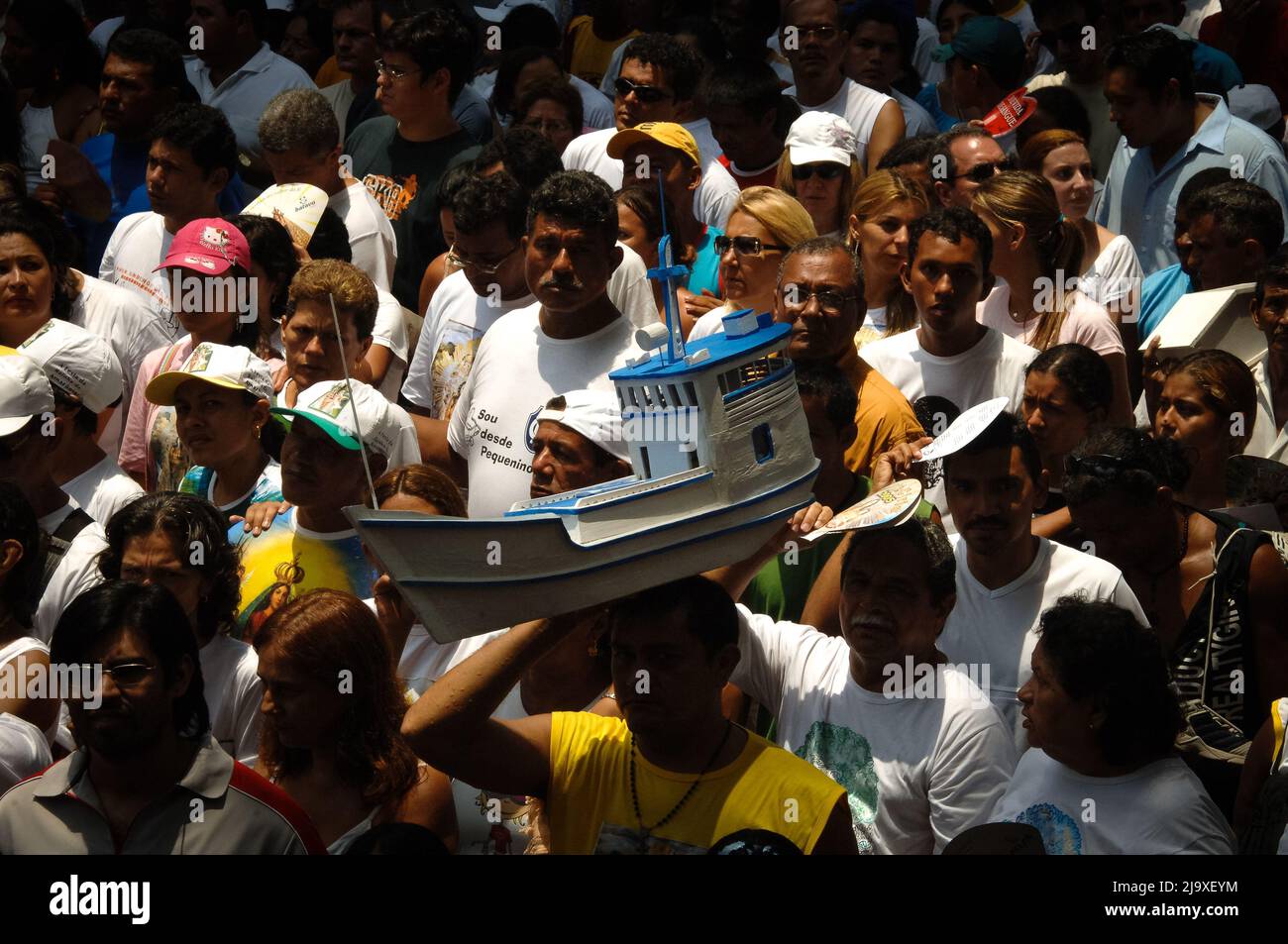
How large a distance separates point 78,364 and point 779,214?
120 inches

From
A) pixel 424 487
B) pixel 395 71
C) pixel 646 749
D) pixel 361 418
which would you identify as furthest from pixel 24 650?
pixel 395 71

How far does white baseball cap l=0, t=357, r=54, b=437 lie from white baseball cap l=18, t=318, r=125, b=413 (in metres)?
0.34

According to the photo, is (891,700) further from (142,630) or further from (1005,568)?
(142,630)

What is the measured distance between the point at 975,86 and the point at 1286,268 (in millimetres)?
3689

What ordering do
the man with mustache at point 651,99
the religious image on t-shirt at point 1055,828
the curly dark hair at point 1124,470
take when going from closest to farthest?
1. the religious image on t-shirt at point 1055,828
2. the curly dark hair at point 1124,470
3. the man with mustache at point 651,99

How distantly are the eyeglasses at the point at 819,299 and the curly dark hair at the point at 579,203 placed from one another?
2.41 feet

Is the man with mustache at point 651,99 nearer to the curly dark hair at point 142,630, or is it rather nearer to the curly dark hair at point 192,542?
the curly dark hair at point 192,542

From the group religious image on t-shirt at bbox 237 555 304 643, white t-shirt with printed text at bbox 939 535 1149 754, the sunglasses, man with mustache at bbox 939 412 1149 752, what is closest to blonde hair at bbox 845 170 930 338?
→ man with mustache at bbox 939 412 1149 752

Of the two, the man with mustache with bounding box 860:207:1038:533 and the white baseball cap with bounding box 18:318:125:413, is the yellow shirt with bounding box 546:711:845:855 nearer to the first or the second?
the man with mustache with bounding box 860:207:1038:533

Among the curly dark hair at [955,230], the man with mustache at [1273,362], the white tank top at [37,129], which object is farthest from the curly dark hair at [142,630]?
the white tank top at [37,129]

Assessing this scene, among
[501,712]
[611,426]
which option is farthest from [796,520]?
[501,712]

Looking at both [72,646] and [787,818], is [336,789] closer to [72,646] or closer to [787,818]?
[72,646]

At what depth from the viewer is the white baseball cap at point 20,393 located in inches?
265

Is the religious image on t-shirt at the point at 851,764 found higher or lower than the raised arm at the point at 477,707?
lower
